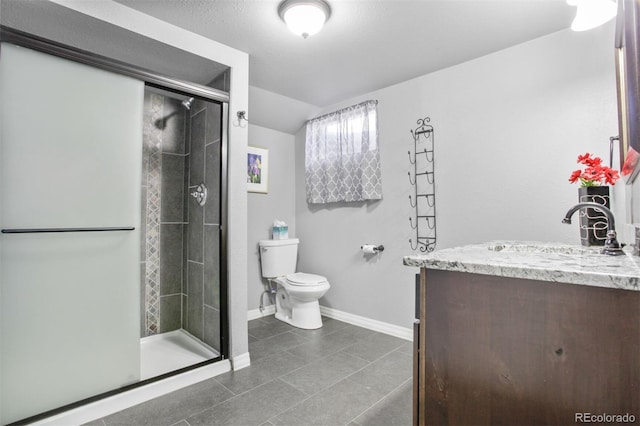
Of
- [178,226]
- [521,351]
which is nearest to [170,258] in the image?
[178,226]

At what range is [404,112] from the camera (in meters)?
2.77

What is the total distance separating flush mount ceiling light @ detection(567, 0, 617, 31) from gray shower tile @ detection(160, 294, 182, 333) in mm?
3317

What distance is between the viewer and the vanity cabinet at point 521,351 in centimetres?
68

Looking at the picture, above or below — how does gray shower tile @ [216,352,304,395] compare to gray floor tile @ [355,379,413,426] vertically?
below

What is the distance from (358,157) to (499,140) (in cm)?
120

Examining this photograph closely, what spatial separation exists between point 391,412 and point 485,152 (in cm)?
188

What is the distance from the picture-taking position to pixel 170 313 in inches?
111

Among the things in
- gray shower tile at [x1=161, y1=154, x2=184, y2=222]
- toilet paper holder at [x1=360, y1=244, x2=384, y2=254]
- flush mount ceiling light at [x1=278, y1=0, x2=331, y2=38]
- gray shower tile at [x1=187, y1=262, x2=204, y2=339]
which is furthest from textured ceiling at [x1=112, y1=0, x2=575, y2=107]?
gray shower tile at [x1=187, y1=262, x2=204, y2=339]

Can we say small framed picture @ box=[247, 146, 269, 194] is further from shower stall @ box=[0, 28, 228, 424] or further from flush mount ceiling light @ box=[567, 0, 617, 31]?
flush mount ceiling light @ box=[567, 0, 617, 31]

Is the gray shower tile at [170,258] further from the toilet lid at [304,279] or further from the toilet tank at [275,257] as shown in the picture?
the toilet lid at [304,279]

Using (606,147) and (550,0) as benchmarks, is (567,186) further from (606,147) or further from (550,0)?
(550,0)

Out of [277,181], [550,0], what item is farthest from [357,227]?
[550,0]

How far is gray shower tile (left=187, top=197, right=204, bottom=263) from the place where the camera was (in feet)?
8.53

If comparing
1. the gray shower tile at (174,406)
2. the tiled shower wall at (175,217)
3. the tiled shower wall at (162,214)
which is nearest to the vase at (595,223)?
the gray shower tile at (174,406)
